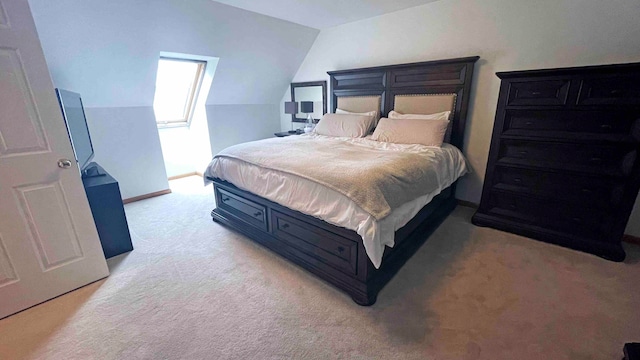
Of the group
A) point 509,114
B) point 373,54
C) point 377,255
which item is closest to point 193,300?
point 377,255

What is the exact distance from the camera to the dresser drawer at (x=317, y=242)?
1.79m

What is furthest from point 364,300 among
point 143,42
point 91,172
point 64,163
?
point 143,42

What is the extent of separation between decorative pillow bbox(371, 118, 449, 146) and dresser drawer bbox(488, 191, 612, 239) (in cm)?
80

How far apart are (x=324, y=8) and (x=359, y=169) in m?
2.43

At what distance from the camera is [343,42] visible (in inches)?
156

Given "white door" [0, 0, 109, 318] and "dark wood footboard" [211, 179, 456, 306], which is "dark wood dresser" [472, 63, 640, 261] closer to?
"dark wood footboard" [211, 179, 456, 306]

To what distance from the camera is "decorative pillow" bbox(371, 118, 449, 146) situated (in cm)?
278

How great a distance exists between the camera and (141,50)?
305 centimetres

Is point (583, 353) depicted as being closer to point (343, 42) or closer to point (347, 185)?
point (347, 185)

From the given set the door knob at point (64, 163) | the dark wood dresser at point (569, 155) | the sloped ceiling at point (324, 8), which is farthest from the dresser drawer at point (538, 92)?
the door knob at point (64, 163)

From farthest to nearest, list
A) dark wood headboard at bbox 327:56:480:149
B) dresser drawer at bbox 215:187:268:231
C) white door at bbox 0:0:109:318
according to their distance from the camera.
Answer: dark wood headboard at bbox 327:56:480:149
dresser drawer at bbox 215:187:268:231
white door at bbox 0:0:109:318

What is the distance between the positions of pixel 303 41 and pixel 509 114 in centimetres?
312

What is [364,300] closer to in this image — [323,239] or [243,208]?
[323,239]

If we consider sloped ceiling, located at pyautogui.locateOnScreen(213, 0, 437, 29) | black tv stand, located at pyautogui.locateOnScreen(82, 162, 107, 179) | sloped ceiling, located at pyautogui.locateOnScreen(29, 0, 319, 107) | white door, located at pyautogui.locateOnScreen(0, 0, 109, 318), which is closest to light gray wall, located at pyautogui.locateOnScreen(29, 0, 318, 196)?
sloped ceiling, located at pyautogui.locateOnScreen(29, 0, 319, 107)
